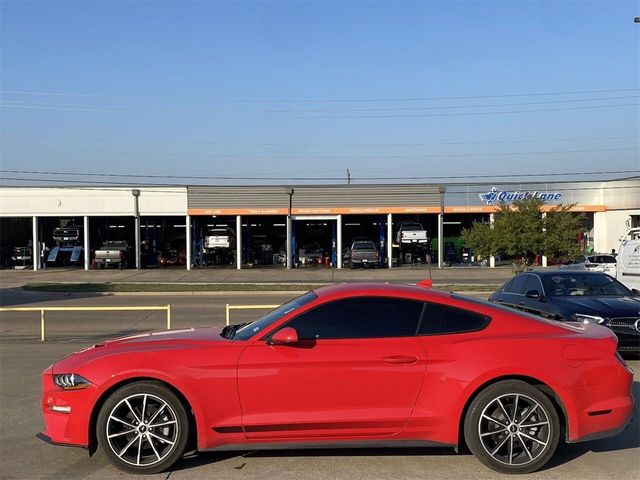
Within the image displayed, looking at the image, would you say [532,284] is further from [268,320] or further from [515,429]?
[268,320]

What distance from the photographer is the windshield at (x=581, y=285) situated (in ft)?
34.5

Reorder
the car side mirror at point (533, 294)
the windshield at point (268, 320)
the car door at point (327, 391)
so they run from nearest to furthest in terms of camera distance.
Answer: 1. the car door at point (327, 391)
2. the windshield at point (268, 320)
3. the car side mirror at point (533, 294)

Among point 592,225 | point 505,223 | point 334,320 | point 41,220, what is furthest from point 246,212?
point 334,320

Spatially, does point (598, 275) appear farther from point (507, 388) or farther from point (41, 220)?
point (41, 220)

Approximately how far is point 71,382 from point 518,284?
29.5 ft

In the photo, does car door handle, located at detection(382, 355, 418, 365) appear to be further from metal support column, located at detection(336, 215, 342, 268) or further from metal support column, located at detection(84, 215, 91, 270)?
metal support column, located at detection(84, 215, 91, 270)

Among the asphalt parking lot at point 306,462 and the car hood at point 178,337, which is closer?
the asphalt parking lot at point 306,462

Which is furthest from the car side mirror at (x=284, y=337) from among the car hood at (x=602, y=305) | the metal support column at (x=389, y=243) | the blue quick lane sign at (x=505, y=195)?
the blue quick lane sign at (x=505, y=195)

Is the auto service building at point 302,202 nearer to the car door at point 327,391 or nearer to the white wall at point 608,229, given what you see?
the white wall at point 608,229

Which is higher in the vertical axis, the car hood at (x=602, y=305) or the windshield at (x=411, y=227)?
the windshield at (x=411, y=227)

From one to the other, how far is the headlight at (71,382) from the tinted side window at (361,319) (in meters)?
1.68

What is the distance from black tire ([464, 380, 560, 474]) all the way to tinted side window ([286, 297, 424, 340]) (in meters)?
0.80

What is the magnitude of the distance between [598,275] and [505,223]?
15659mm

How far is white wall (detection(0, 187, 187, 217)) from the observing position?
44.4m
